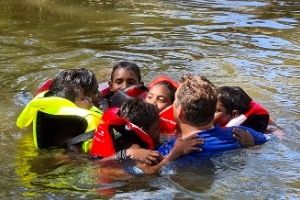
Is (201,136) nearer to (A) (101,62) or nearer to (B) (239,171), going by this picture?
(B) (239,171)

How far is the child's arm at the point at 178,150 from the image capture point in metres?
4.61

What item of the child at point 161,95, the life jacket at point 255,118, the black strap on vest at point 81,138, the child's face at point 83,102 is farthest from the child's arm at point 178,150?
the child's face at point 83,102

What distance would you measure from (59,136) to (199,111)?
1207 millimetres

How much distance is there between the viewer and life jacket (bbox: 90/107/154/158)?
4.72 metres

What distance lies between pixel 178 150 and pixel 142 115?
1.30ft

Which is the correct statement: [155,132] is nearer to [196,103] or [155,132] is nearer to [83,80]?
[196,103]

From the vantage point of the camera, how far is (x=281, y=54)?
8.60 m

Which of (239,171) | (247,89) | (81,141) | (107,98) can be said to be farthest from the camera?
(247,89)

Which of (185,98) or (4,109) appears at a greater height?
(185,98)

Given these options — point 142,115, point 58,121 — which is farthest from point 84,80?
point 142,115

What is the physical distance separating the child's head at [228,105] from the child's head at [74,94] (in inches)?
43.8

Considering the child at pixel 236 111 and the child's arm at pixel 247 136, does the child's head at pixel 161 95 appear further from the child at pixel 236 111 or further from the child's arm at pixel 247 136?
the child's arm at pixel 247 136

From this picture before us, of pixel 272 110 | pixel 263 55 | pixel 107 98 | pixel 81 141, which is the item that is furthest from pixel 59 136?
pixel 263 55

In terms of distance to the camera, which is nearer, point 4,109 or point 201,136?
point 201,136
